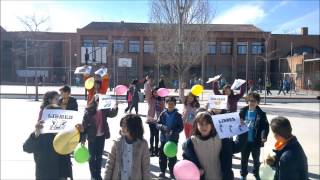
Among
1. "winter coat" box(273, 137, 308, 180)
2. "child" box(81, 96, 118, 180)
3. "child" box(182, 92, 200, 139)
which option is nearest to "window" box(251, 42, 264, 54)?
"child" box(182, 92, 200, 139)

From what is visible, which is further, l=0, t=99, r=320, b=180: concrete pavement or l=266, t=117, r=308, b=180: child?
l=0, t=99, r=320, b=180: concrete pavement

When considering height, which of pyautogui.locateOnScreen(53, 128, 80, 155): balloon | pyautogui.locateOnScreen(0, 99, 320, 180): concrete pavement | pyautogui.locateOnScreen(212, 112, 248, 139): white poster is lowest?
pyautogui.locateOnScreen(0, 99, 320, 180): concrete pavement

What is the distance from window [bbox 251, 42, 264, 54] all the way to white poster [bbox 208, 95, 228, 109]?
55.7 metres

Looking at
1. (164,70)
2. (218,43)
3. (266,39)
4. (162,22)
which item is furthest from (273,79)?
(162,22)

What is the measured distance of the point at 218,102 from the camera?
8.02 metres

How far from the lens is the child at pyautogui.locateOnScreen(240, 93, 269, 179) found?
23.8 feet

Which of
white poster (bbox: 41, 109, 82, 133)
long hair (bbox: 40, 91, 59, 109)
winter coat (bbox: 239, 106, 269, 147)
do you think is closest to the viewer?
white poster (bbox: 41, 109, 82, 133)

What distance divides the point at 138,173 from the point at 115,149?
1.14 ft

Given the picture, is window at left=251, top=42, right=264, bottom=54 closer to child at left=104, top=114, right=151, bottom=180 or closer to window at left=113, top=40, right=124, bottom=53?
window at left=113, top=40, right=124, bottom=53

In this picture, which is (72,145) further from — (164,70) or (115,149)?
(164,70)

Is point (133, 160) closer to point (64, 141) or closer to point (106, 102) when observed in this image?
point (64, 141)

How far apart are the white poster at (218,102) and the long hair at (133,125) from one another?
3.88 metres

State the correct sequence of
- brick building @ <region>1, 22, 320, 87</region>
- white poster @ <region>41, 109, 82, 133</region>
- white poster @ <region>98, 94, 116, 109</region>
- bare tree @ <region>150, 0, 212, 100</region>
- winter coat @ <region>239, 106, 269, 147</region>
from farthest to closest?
brick building @ <region>1, 22, 320, 87</region>
bare tree @ <region>150, 0, 212, 100</region>
winter coat @ <region>239, 106, 269, 147</region>
white poster @ <region>98, 94, 116, 109</region>
white poster @ <region>41, 109, 82, 133</region>

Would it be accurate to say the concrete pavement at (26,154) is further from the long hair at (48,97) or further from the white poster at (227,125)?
the white poster at (227,125)
